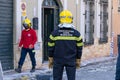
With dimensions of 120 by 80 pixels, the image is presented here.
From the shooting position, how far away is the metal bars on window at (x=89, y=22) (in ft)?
72.9

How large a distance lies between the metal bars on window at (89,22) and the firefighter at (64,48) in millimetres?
12447

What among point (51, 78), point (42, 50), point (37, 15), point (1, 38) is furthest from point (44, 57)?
point (51, 78)

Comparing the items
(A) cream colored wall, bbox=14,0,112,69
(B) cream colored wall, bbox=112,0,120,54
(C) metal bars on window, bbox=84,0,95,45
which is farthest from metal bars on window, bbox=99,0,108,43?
(C) metal bars on window, bbox=84,0,95,45

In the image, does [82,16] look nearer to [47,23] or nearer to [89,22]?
[89,22]

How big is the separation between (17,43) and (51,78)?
6.94 metres

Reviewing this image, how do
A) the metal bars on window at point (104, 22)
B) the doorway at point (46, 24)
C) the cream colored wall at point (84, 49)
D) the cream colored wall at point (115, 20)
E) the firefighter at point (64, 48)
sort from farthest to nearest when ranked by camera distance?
the cream colored wall at point (115, 20) < the metal bars on window at point (104, 22) < the doorway at point (46, 24) < the cream colored wall at point (84, 49) < the firefighter at point (64, 48)

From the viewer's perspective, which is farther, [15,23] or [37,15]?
[37,15]

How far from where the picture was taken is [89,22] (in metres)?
22.6

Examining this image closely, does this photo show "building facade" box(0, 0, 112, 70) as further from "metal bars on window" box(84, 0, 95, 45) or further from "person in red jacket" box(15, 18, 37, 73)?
"person in red jacket" box(15, 18, 37, 73)

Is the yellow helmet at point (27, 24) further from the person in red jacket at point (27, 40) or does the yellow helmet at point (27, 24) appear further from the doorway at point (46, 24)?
the doorway at point (46, 24)

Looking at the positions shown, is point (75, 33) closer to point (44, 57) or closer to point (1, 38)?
point (1, 38)

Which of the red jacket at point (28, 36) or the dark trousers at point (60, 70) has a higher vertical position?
the red jacket at point (28, 36)

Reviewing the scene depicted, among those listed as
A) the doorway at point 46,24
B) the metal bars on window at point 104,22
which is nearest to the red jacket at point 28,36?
the doorway at point 46,24

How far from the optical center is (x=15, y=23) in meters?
16.7
